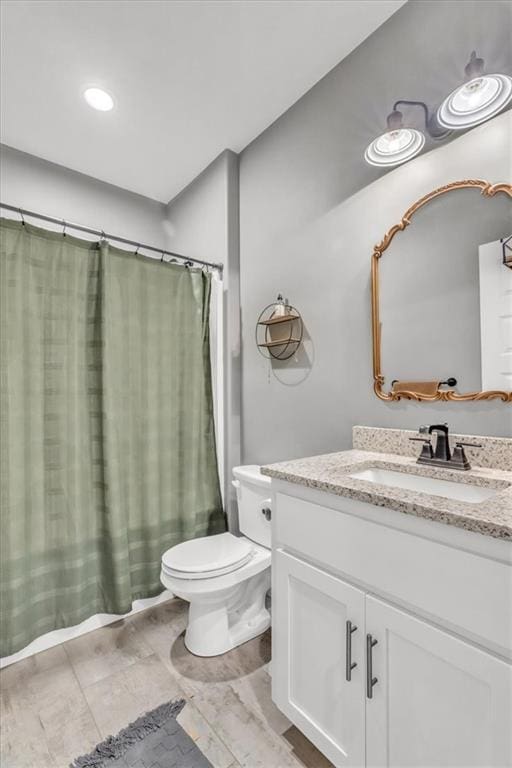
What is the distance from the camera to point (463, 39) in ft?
4.15

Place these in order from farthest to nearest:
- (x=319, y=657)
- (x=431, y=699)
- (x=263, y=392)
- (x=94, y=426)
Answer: (x=263, y=392) → (x=94, y=426) → (x=319, y=657) → (x=431, y=699)

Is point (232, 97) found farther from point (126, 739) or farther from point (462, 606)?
point (126, 739)

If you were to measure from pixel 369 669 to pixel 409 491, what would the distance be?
46cm

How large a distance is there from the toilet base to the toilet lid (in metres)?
0.10

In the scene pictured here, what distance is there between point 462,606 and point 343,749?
63 centimetres

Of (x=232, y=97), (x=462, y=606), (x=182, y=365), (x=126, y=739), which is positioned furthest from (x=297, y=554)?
(x=232, y=97)

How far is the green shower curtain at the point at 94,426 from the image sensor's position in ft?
5.23

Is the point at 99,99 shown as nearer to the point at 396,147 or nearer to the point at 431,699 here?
the point at 396,147

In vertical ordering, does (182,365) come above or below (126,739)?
above

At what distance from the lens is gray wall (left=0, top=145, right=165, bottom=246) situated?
7.20 feet

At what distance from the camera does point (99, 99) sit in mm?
1866

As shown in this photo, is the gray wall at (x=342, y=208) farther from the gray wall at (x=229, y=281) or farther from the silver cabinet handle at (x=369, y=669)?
the silver cabinet handle at (x=369, y=669)

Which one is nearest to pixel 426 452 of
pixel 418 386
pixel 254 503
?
pixel 418 386

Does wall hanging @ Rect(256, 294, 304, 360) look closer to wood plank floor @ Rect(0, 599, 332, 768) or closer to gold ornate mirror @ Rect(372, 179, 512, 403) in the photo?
gold ornate mirror @ Rect(372, 179, 512, 403)
